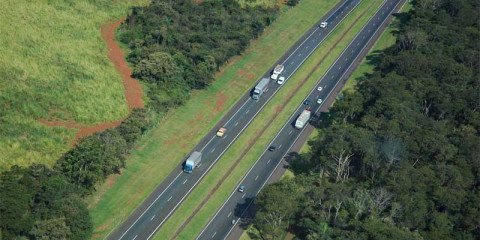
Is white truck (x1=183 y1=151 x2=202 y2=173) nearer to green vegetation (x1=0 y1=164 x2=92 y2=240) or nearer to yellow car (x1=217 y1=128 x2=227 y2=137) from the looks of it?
yellow car (x1=217 y1=128 x2=227 y2=137)

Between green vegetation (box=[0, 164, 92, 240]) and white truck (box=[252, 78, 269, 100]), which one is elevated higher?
green vegetation (box=[0, 164, 92, 240])

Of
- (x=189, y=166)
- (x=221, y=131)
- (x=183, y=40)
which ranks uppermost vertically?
(x=183, y=40)

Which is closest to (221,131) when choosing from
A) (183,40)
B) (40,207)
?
(183,40)

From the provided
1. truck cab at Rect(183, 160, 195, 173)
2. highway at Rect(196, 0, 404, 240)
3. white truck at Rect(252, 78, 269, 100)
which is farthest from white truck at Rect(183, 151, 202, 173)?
white truck at Rect(252, 78, 269, 100)

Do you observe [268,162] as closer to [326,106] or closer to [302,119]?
[302,119]

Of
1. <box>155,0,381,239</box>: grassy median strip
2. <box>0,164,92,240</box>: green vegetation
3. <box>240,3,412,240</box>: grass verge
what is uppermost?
<box>0,164,92,240</box>: green vegetation

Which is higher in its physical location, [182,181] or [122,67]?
[122,67]

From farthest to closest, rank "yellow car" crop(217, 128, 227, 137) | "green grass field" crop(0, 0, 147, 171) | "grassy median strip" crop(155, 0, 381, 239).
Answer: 1. "yellow car" crop(217, 128, 227, 137)
2. "green grass field" crop(0, 0, 147, 171)
3. "grassy median strip" crop(155, 0, 381, 239)
